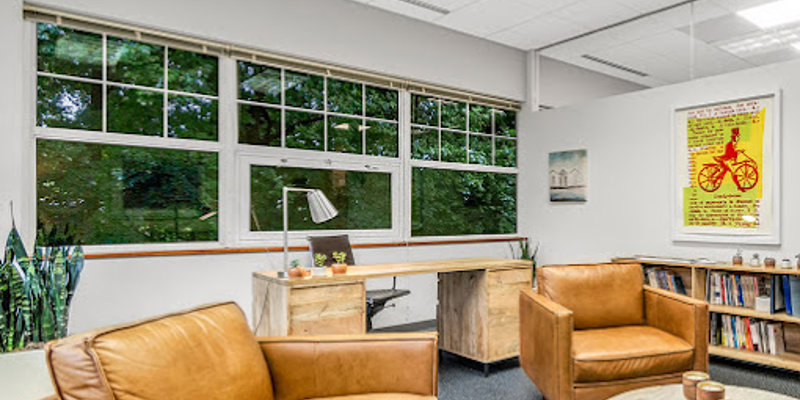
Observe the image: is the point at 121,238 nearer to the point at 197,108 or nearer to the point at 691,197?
the point at 197,108

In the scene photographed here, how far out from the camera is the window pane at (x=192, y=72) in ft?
12.6

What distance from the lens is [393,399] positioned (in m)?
1.93

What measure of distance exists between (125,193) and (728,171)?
4.59 metres

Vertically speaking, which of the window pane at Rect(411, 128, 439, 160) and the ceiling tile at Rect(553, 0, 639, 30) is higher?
the ceiling tile at Rect(553, 0, 639, 30)

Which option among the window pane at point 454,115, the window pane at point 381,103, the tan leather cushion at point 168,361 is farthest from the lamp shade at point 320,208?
the window pane at point 454,115

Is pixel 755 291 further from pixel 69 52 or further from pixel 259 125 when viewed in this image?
pixel 69 52

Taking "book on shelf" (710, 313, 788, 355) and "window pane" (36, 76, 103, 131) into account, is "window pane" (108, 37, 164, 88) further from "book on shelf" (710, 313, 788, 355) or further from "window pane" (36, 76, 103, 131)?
"book on shelf" (710, 313, 788, 355)

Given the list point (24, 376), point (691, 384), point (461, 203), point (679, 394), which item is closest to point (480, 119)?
point (461, 203)

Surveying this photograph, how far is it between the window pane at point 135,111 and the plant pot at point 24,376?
173 cm

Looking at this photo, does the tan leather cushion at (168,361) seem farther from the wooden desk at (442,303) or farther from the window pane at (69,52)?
the window pane at (69,52)

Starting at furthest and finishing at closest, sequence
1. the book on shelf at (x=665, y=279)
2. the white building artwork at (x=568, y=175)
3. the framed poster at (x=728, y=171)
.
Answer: the white building artwork at (x=568, y=175), the book on shelf at (x=665, y=279), the framed poster at (x=728, y=171)

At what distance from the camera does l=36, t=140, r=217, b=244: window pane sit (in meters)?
3.43

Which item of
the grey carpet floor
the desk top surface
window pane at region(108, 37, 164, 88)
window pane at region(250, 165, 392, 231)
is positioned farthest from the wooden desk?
window pane at region(108, 37, 164, 88)

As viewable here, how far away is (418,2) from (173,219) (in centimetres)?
268
